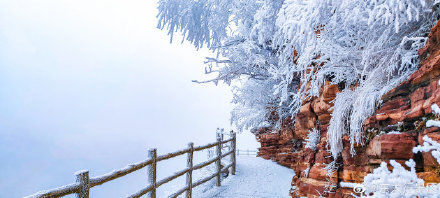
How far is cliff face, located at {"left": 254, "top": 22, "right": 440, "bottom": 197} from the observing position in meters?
2.58

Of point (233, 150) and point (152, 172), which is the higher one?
point (152, 172)

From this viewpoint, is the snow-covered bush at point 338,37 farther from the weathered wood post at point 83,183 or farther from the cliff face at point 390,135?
the weathered wood post at point 83,183

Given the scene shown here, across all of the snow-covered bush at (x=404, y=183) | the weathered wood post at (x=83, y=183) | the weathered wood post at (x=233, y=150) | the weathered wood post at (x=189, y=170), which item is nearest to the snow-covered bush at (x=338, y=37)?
the snow-covered bush at (x=404, y=183)

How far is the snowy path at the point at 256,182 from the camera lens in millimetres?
6082

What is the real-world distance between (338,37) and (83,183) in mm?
4046

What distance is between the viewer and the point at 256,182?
23.2ft

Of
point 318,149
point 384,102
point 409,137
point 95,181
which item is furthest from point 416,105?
point 95,181

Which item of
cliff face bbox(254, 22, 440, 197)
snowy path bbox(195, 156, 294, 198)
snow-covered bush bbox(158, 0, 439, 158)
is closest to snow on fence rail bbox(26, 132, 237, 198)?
snowy path bbox(195, 156, 294, 198)

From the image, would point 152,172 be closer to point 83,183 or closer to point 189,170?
point 189,170

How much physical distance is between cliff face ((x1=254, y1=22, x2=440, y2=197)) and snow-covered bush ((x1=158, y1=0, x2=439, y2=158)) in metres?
0.15

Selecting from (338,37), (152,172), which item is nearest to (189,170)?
(152,172)

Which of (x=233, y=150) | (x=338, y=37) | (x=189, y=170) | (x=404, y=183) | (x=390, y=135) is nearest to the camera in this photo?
(x=404, y=183)

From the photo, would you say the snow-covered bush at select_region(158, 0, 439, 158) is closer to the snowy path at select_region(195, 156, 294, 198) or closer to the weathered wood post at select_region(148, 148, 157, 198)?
the snowy path at select_region(195, 156, 294, 198)

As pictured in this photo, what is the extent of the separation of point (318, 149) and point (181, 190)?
104 inches
